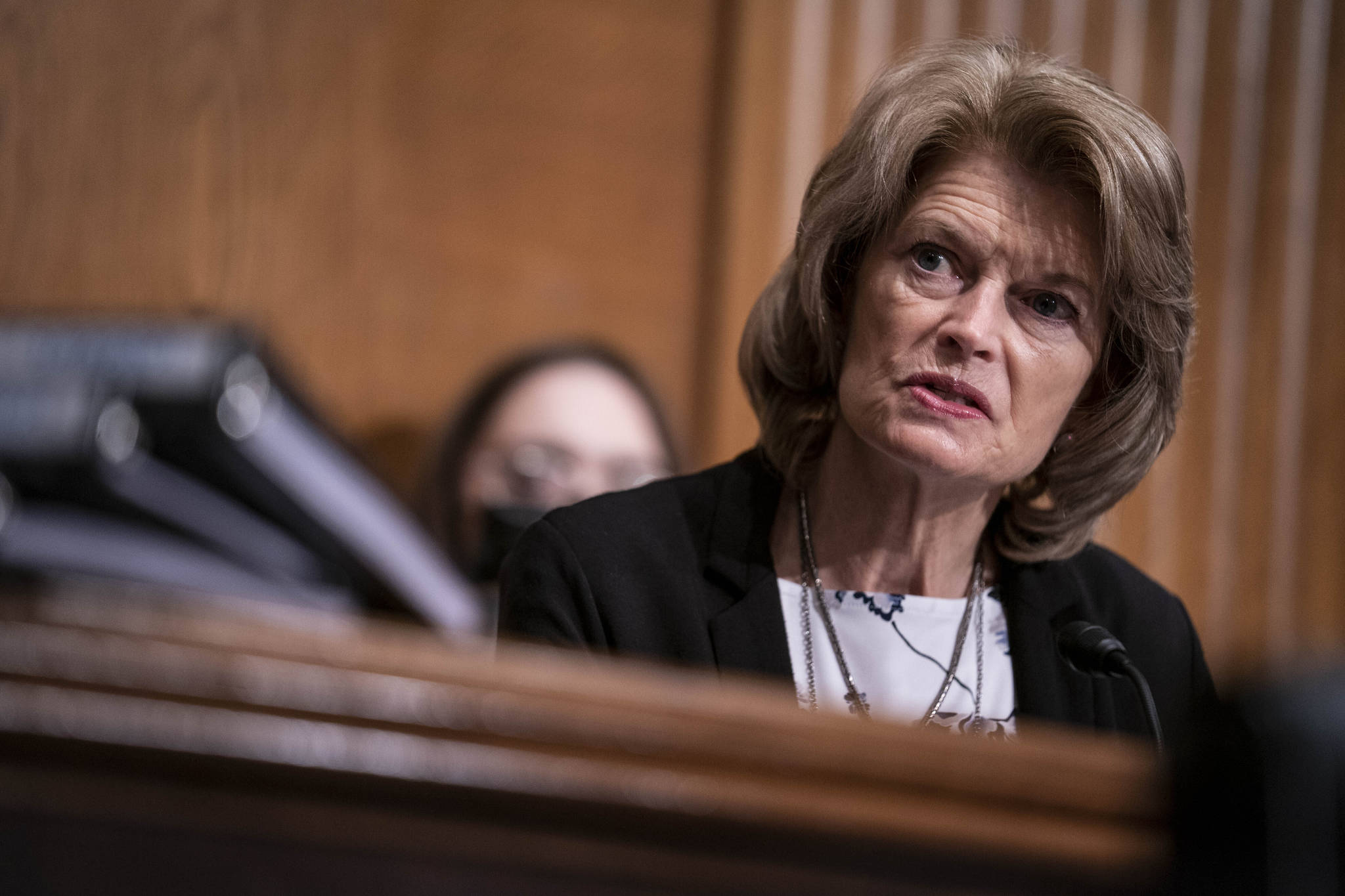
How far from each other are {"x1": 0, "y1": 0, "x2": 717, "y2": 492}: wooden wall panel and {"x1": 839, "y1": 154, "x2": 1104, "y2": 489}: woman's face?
117 centimetres

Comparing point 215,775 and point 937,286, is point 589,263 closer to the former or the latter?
point 937,286

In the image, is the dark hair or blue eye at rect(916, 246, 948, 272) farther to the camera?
the dark hair

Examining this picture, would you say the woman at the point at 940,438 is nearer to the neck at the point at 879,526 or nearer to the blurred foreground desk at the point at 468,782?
the neck at the point at 879,526

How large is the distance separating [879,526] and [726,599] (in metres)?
0.20

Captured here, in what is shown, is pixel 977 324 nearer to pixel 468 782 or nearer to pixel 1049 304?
pixel 1049 304

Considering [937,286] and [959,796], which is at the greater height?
[937,286]

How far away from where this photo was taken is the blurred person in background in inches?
78.3

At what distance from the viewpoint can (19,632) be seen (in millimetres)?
337

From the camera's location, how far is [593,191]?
88.7 inches

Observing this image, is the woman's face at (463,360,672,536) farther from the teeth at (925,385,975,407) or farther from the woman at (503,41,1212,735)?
the teeth at (925,385,975,407)

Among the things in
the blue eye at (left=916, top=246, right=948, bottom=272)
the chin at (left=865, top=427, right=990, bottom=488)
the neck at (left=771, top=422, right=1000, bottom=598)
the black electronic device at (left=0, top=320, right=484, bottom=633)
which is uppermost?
the blue eye at (left=916, top=246, right=948, bottom=272)

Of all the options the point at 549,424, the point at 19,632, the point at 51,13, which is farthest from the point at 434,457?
the point at 19,632

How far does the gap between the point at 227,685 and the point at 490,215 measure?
1928mm

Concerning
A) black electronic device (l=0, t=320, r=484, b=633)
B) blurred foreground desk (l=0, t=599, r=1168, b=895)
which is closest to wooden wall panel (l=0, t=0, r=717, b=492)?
black electronic device (l=0, t=320, r=484, b=633)
